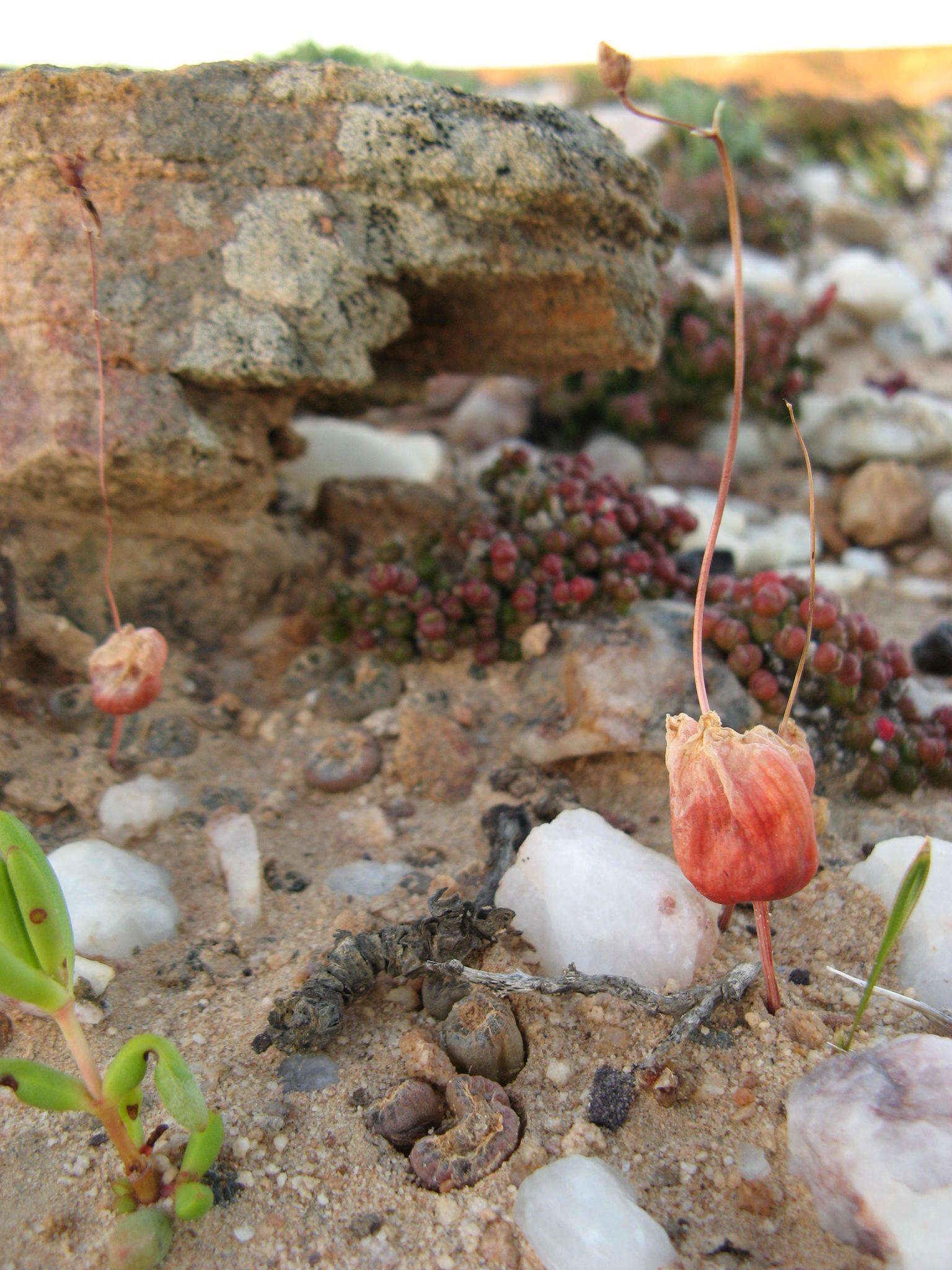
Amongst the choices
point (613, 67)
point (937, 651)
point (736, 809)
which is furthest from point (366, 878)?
point (937, 651)

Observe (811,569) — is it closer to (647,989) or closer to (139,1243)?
(647,989)

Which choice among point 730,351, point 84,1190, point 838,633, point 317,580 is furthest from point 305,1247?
point 730,351

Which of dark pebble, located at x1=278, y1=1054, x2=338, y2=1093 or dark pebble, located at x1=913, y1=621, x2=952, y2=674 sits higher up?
dark pebble, located at x1=913, y1=621, x2=952, y2=674

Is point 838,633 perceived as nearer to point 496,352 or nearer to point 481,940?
point 481,940

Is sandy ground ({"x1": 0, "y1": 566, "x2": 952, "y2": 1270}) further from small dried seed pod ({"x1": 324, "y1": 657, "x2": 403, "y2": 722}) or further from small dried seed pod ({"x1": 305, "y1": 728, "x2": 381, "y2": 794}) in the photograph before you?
small dried seed pod ({"x1": 324, "y1": 657, "x2": 403, "y2": 722})

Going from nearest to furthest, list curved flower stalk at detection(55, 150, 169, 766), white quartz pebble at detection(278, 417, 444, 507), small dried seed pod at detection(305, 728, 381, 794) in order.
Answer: curved flower stalk at detection(55, 150, 169, 766), small dried seed pod at detection(305, 728, 381, 794), white quartz pebble at detection(278, 417, 444, 507)

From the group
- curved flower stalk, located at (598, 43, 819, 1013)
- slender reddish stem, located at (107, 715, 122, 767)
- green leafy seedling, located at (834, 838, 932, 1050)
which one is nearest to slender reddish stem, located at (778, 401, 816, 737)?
curved flower stalk, located at (598, 43, 819, 1013)

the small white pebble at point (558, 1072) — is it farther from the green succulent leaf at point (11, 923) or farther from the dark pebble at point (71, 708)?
the dark pebble at point (71, 708)

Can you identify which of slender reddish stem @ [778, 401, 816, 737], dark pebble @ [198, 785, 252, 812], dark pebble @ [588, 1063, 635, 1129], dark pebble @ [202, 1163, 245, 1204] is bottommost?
dark pebble @ [198, 785, 252, 812]
